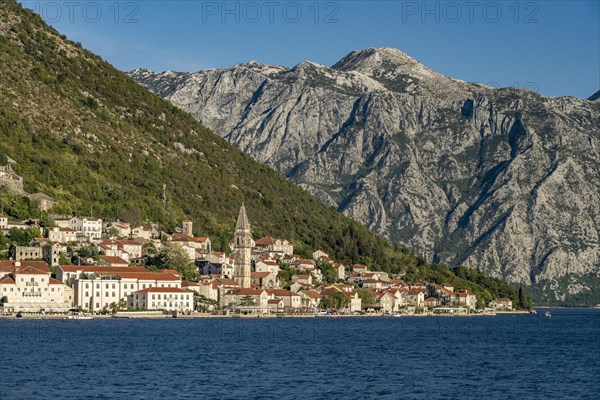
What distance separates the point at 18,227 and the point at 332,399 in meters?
104

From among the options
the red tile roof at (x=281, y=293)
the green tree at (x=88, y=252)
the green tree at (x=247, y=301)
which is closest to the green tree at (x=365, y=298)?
the red tile roof at (x=281, y=293)

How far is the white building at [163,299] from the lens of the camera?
14900 cm

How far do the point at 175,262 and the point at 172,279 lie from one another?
1324 centimetres

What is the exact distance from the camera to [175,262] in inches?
6590

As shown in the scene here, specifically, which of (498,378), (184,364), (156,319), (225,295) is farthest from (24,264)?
(498,378)

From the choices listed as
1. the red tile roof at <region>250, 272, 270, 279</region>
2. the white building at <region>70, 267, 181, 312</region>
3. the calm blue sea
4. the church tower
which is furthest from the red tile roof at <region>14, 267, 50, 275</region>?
the red tile roof at <region>250, 272, 270, 279</region>

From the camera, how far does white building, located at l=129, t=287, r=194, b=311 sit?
149000 mm

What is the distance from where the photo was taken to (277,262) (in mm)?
189000

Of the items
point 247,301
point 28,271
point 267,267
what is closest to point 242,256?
point 267,267

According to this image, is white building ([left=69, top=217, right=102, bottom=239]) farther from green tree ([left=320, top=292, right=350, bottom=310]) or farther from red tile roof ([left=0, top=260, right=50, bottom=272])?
green tree ([left=320, top=292, right=350, bottom=310])

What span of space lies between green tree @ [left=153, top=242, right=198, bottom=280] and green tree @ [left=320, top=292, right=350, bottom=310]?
21071mm

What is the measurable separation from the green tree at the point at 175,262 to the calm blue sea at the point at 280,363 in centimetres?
3488

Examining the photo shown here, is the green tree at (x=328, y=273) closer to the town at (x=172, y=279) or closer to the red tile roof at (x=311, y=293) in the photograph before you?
the town at (x=172, y=279)

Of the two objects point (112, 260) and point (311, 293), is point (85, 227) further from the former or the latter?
point (311, 293)
